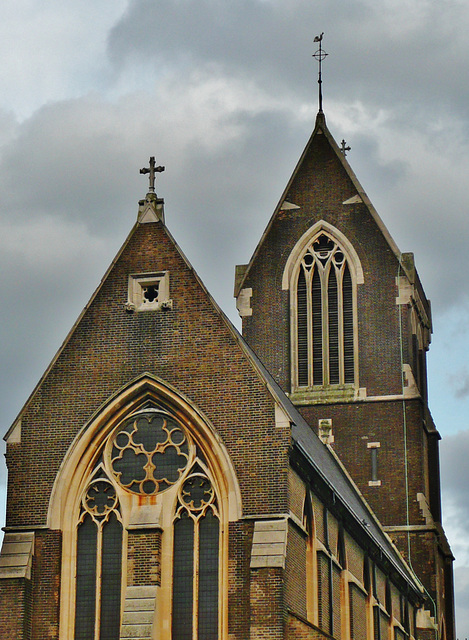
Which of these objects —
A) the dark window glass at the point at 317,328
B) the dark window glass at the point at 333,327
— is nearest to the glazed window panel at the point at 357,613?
the dark window glass at the point at 333,327

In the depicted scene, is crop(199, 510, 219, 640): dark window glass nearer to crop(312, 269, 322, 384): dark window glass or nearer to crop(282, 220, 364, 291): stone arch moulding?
crop(312, 269, 322, 384): dark window glass

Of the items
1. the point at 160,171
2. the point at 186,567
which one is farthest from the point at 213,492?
the point at 160,171

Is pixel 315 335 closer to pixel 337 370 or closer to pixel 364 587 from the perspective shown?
pixel 337 370

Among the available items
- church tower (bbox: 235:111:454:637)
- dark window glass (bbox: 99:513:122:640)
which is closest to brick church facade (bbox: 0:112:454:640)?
dark window glass (bbox: 99:513:122:640)

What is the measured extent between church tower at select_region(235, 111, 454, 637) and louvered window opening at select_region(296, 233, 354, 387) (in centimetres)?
4

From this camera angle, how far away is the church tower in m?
50.3

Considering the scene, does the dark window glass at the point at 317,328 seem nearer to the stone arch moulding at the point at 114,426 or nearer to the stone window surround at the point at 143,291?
the stone window surround at the point at 143,291

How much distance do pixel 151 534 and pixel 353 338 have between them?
818 inches

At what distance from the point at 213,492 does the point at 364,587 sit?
914cm

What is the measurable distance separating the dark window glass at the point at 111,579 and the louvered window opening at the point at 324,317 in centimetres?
1954

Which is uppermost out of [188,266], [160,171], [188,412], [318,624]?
[160,171]

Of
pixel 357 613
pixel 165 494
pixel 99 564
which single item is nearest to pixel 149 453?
pixel 165 494

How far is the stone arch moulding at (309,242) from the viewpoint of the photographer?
2103 inches

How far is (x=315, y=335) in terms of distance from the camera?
53.2 m
